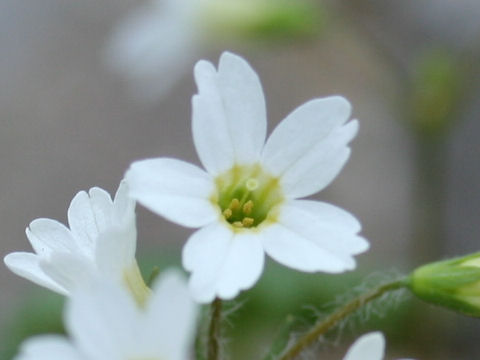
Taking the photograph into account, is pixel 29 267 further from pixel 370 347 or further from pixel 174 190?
pixel 370 347

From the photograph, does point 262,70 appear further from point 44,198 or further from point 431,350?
point 431,350

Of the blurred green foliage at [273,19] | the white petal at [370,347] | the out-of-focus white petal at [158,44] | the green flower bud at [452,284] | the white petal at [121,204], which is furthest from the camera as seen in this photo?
the out-of-focus white petal at [158,44]

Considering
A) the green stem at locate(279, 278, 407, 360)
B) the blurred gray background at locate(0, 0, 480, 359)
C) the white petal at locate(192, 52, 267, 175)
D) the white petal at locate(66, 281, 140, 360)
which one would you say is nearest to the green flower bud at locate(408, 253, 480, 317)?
the green stem at locate(279, 278, 407, 360)

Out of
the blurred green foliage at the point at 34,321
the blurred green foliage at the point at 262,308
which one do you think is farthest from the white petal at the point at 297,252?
the blurred green foliage at the point at 34,321

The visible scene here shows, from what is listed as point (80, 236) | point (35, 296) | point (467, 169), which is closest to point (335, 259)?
point (80, 236)

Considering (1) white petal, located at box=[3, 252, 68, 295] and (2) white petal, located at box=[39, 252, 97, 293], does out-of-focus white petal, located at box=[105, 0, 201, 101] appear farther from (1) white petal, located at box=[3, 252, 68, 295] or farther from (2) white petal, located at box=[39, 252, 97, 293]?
(2) white petal, located at box=[39, 252, 97, 293]

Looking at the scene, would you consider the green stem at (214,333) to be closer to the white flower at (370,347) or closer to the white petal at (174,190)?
the white petal at (174,190)

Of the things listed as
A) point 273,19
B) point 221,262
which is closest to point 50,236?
point 221,262
